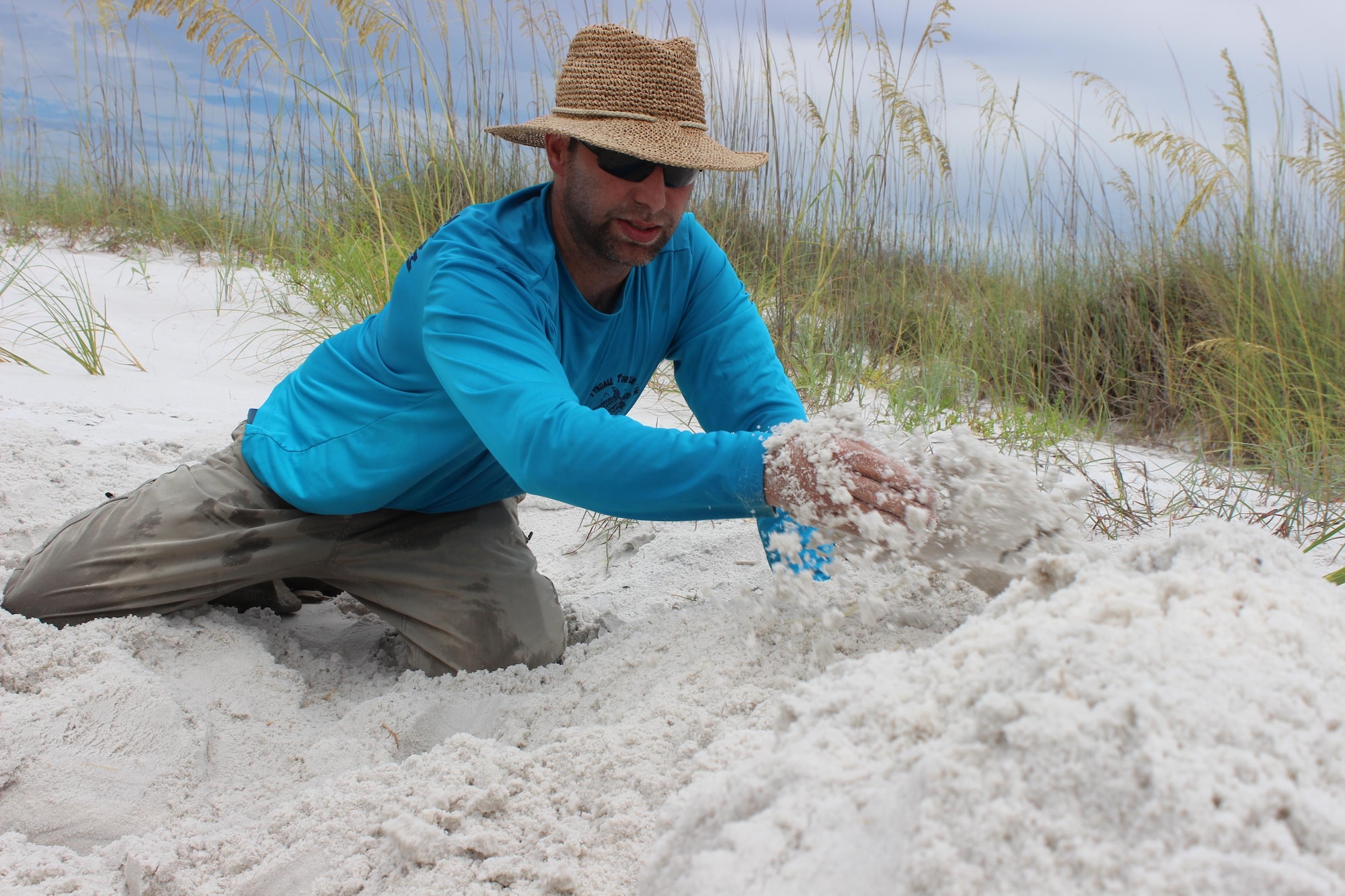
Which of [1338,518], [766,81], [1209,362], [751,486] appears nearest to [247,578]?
[751,486]

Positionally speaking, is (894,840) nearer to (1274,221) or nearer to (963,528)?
(963,528)

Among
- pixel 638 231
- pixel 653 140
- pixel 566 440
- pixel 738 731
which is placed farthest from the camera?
pixel 638 231

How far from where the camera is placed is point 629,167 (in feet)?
6.26

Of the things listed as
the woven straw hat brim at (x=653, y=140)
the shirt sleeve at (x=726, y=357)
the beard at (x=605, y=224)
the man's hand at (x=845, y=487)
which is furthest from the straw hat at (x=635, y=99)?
the man's hand at (x=845, y=487)

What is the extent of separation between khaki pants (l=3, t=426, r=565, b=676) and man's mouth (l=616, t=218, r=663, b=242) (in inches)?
38.5

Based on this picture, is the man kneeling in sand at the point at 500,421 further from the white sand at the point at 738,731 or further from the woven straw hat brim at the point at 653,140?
the white sand at the point at 738,731

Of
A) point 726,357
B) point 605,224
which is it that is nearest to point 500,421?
point 605,224

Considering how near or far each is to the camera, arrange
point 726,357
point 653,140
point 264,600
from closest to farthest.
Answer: point 653,140 → point 726,357 → point 264,600

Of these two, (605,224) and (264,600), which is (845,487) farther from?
(264,600)

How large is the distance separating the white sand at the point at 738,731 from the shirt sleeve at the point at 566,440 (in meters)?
0.32

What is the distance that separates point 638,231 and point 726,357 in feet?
1.46

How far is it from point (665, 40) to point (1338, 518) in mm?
2144

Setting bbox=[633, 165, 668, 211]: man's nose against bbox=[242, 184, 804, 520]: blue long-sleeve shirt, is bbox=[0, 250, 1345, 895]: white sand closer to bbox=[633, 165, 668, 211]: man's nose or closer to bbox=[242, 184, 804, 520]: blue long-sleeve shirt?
bbox=[242, 184, 804, 520]: blue long-sleeve shirt

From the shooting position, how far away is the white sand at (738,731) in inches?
30.3
